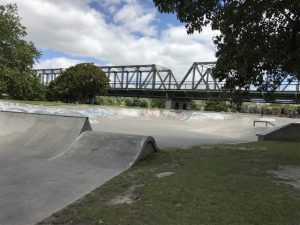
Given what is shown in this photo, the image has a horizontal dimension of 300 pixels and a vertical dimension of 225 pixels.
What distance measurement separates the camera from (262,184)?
25.6 feet

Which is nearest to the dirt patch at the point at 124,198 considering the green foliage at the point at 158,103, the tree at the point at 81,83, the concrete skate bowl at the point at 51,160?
the concrete skate bowl at the point at 51,160

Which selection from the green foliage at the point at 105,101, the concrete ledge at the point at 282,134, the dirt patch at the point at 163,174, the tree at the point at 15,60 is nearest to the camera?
the dirt patch at the point at 163,174

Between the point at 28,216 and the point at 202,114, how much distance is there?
1649 inches

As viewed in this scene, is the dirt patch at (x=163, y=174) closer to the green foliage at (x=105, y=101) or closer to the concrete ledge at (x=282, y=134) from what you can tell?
the concrete ledge at (x=282, y=134)

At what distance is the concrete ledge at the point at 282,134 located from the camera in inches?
821

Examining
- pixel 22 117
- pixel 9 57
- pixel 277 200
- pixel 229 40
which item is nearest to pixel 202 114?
pixel 9 57

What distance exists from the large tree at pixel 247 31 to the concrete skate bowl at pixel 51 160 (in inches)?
147

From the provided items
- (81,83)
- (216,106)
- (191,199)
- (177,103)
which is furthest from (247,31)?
(216,106)

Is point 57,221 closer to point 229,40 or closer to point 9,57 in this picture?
point 229,40

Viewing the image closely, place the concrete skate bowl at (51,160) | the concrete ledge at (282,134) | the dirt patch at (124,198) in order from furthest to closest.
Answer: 1. the concrete ledge at (282,134)
2. the concrete skate bowl at (51,160)
3. the dirt patch at (124,198)

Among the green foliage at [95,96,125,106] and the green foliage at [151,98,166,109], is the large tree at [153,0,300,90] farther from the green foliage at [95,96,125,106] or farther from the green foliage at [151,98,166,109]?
the green foliage at [151,98,166,109]

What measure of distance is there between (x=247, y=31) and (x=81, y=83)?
215ft

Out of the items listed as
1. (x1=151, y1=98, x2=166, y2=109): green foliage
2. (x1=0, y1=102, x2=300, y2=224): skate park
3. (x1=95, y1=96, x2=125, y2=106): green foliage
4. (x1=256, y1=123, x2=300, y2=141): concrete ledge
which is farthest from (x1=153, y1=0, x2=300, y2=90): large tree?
(x1=151, y1=98, x2=166, y2=109): green foliage

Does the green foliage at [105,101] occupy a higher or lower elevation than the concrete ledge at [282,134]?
higher
